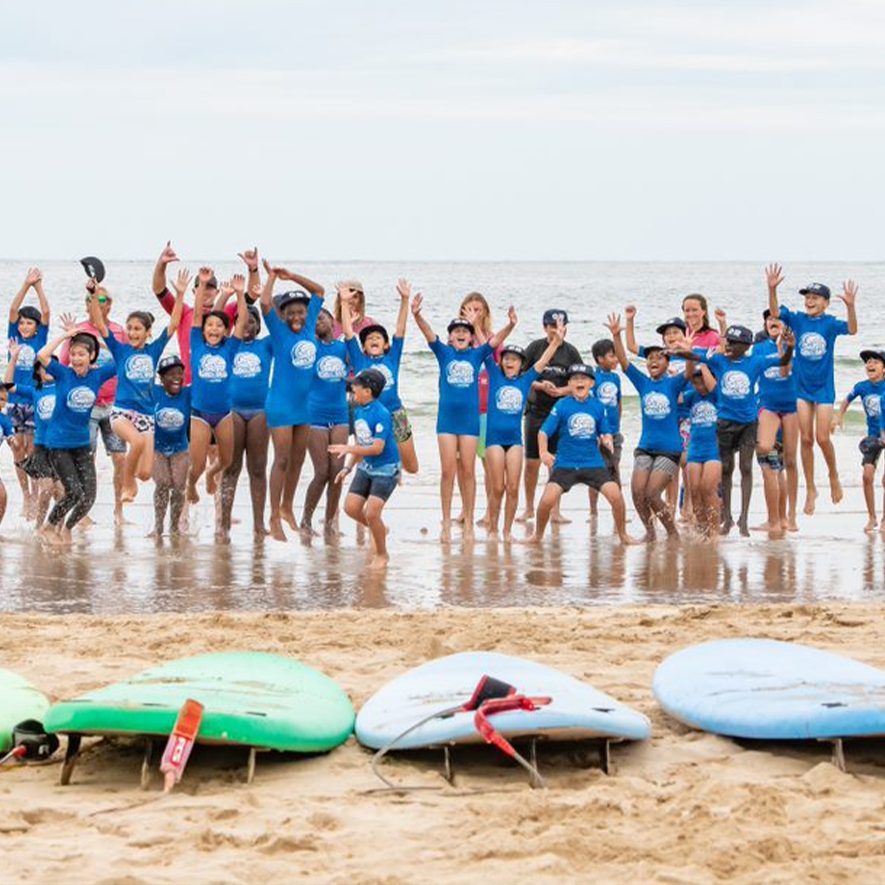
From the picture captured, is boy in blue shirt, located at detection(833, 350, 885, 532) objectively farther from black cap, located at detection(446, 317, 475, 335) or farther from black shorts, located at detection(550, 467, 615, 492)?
black cap, located at detection(446, 317, 475, 335)

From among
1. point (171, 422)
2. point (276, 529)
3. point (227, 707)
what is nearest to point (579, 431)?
point (276, 529)

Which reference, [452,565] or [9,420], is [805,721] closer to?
[452,565]

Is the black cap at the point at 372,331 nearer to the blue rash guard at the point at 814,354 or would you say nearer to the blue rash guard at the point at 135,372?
the blue rash guard at the point at 135,372

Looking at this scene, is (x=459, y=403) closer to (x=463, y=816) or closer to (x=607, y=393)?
(x=607, y=393)

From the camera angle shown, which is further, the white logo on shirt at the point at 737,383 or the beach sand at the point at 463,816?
the white logo on shirt at the point at 737,383

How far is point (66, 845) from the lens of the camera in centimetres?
540

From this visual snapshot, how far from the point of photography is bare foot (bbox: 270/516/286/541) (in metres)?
13.4

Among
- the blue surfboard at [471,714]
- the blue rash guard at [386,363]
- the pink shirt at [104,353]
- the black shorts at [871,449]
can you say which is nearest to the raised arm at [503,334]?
the blue rash guard at [386,363]

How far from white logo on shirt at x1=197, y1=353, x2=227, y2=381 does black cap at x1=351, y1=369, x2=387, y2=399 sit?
5.51 ft

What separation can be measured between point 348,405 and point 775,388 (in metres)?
3.75

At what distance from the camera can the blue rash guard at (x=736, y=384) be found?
1397 centimetres

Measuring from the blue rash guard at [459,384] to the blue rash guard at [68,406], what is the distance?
9.37ft

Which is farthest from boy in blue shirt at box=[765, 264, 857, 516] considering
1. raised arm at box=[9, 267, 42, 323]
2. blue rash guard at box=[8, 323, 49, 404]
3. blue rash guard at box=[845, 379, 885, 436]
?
blue rash guard at box=[8, 323, 49, 404]

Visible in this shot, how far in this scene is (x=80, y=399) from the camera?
13000 mm
